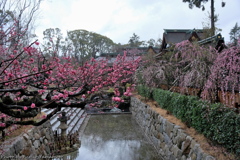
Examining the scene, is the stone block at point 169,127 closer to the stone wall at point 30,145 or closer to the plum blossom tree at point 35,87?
the plum blossom tree at point 35,87

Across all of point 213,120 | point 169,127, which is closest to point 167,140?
point 169,127

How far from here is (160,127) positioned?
614 centimetres

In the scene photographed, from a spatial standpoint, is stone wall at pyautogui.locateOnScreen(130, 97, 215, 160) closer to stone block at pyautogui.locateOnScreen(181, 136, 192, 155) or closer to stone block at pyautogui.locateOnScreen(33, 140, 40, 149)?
stone block at pyautogui.locateOnScreen(181, 136, 192, 155)

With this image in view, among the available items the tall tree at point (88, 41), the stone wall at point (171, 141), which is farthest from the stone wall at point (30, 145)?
the tall tree at point (88, 41)

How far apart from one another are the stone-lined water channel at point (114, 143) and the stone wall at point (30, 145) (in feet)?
2.79

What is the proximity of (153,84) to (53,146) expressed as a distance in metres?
5.01

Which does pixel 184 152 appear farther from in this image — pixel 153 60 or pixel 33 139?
pixel 153 60

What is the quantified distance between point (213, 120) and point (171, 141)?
195 cm

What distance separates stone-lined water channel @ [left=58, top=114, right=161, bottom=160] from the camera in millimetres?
5806

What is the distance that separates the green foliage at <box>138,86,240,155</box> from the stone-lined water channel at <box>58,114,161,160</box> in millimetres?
2092

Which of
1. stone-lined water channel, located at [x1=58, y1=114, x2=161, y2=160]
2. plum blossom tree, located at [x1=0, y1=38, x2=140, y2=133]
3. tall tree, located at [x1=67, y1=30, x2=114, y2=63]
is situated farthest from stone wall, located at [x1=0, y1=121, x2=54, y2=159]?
tall tree, located at [x1=67, y1=30, x2=114, y2=63]

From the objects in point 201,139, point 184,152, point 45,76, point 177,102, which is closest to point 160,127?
point 177,102

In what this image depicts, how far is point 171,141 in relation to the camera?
16.6ft

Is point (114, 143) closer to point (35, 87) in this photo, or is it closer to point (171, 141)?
point (171, 141)
